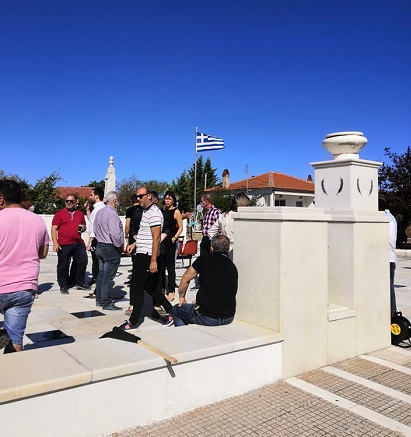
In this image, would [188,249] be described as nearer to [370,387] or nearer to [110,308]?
[110,308]

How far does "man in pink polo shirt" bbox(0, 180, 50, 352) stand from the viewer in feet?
10.4

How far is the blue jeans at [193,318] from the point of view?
154 inches

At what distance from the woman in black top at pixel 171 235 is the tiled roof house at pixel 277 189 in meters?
42.3

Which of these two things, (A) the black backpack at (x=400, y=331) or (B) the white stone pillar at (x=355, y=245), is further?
(A) the black backpack at (x=400, y=331)

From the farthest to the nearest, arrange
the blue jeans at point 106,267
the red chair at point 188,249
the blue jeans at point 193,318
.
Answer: the red chair at point 188,249, the blue jeans at point 106,267, the blue jeans at point 193,318

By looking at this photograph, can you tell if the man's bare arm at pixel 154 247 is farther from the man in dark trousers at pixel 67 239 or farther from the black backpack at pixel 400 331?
the man in dark trousers at pixel 67 239

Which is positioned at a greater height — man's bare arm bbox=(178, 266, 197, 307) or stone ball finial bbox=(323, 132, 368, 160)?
stone ball finial bbox=(323, 132, 368, 160)

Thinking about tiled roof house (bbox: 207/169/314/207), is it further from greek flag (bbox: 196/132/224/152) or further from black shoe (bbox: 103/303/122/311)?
black shoe (bbox: 103/303/122/311)

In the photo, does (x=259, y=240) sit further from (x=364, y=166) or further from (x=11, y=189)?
(x=11, y=189)

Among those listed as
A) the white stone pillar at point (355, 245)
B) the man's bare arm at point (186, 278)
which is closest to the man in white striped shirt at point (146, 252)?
the man's bare arm at point (186, 278)

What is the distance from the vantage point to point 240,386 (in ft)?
11.3

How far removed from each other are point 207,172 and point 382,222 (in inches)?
2397

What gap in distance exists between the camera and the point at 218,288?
3971 millimetres

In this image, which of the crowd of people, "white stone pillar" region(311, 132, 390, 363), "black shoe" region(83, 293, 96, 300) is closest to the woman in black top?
the crowd of people
